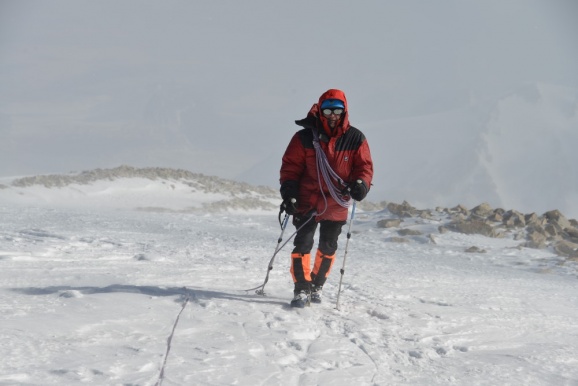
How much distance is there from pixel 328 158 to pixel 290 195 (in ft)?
1.59

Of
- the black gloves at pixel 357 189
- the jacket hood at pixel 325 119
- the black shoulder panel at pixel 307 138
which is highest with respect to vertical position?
the jacket hood at pixel 325 119

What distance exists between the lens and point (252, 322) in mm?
4676

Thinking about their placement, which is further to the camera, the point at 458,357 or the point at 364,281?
the point at 364,281

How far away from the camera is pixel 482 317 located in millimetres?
5539

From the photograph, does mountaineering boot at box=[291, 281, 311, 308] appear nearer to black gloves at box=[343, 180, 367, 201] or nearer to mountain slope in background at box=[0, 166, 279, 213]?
black gloves at box=[343, 180, 367, 201]

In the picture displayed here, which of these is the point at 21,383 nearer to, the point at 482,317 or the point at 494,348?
the point at 494,348

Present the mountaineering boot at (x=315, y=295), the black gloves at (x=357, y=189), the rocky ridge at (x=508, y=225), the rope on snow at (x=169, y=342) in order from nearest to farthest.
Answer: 1. the rope on snow at (x=169, y=342)
2. the black gloves at (x=357, y=189)
3. the mountaineering boot at (x=315, y=295)
4. the rocky ridge at (x=508, y=225)

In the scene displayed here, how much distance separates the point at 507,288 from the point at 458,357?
3.88m

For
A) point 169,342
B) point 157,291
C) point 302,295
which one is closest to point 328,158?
point 302,295

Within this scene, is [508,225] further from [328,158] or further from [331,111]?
[331,111]

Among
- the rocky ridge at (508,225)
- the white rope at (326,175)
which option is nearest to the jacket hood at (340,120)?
the white rope at (326,175)

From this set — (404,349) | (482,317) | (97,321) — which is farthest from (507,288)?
(97,321)

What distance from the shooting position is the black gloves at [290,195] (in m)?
5.43

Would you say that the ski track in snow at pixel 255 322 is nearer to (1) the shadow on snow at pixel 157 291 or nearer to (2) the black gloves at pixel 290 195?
(1) the shadow on snow at pixel 157 291
